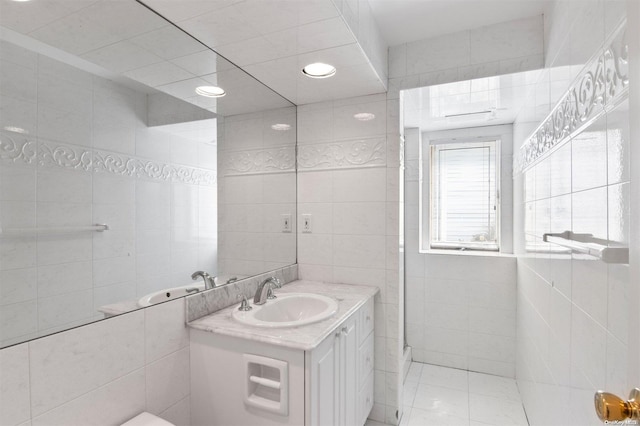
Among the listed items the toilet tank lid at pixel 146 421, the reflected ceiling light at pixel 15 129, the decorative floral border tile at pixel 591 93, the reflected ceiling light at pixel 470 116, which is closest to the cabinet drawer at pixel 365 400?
the toilet tank lid at pixel 146 421

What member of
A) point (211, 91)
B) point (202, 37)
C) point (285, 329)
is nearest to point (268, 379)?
point (285, 329)

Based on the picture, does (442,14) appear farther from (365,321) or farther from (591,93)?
(365,321)

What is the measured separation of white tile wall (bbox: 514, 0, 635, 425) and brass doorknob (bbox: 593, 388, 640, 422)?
79mm

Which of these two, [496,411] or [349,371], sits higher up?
[349,371]

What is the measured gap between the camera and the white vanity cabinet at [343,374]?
130cm

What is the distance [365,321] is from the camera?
1.94 metres

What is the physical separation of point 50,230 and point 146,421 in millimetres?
751

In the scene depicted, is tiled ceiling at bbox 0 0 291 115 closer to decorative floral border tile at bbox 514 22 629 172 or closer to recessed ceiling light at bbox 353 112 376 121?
recessed ceiling light at bbox 353 112 376 121

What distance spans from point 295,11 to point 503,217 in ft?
8.46

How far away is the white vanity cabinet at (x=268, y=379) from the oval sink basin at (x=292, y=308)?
0.19 m

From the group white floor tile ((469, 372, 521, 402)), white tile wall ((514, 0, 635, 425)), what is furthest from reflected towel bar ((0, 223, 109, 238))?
white floor tile ((469, 372, 521, 402))

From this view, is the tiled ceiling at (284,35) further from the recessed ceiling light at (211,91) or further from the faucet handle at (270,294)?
the faucet handle at (270,294)

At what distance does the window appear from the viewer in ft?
10.1

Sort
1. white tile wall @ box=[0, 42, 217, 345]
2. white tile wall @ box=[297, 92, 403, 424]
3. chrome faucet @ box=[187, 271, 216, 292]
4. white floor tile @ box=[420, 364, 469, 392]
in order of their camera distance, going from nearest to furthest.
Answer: white tile wall @ box=[0, 42, 217, 345] < chrome faucet @ box=[187, 271, 216, 292] < white tile wall @ box=[297, 92, 403, 424] < white floor tile @ box=[420, 364, 469, 392]
